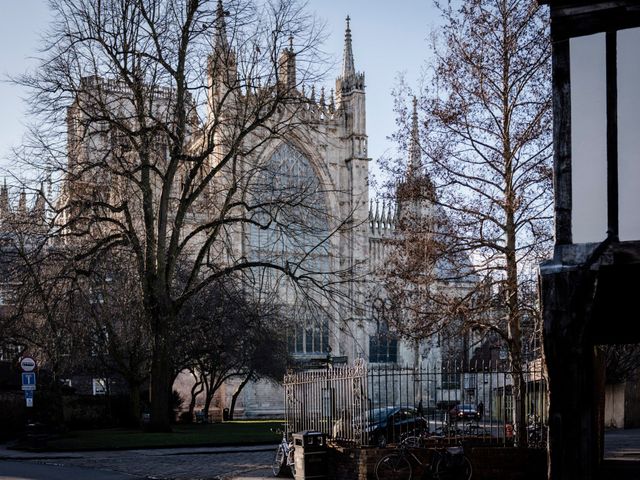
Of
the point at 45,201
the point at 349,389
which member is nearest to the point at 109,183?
the point at 45,201

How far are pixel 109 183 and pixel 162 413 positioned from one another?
854 cm

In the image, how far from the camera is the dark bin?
18.6 m

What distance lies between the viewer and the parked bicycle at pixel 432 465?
55.8ft

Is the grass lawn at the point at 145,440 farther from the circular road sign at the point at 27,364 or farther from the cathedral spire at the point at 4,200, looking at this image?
the cathedral spire at the point at 4,200

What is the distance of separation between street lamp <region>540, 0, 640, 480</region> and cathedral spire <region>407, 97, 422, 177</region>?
38.9 feet

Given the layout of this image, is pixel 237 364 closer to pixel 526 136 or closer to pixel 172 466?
pixel 172 466

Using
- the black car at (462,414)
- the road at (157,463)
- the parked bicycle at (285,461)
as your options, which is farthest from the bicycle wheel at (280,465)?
the black car at (462,414)

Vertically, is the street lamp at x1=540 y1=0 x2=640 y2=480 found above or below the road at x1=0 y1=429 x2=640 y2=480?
above

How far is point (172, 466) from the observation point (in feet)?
74.6

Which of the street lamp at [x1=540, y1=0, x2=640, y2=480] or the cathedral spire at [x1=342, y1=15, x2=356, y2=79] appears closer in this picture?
the street lamp at [x1=540, y1=0, x2=640, y2=480]

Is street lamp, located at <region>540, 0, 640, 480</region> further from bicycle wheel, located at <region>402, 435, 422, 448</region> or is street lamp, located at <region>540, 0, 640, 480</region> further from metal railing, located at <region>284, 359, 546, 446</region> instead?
bicycle wheel, located at <region>402, 435, 422, 448</region>

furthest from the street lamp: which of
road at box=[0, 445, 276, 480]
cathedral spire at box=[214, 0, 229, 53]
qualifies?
cathedral spire at box=[214, 0, 229, 53]

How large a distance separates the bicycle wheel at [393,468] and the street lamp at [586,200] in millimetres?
7813

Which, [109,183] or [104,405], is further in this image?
[104,405]
